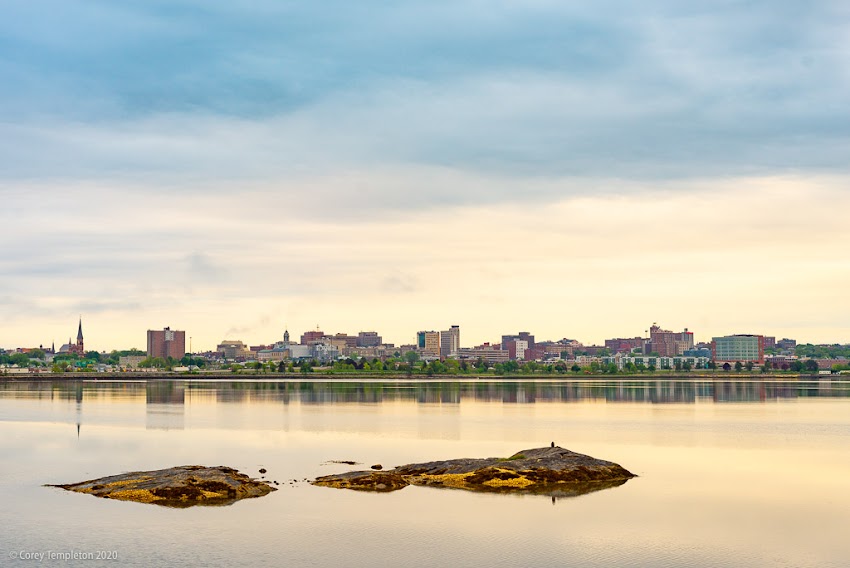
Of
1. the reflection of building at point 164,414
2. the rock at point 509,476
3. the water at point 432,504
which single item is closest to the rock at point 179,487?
the water at point 432,504

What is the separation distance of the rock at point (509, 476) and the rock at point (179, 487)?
16.3ft

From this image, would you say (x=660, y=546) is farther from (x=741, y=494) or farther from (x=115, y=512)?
(x=115, y=512)

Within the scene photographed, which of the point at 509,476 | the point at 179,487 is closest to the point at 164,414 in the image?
the point at 179,487

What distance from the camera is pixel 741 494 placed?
5222 centimetres

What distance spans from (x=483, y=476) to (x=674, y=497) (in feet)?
34.5

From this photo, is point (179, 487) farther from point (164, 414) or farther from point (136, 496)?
point (164, 414)

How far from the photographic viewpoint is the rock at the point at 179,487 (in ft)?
157

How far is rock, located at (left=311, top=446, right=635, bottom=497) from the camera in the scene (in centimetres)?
5303

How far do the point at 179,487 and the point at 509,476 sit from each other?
709 inches

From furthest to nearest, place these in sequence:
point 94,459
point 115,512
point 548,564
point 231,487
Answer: point 94,459, point 231,487, point 115,512, point 548,564

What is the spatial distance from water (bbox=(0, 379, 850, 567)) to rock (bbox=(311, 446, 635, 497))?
1.61 metres

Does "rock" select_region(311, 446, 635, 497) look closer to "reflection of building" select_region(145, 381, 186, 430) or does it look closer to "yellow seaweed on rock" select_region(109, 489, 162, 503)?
"yellow seaweed on rock" select_region(109, 489, 162, 503)

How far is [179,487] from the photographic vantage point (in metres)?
48.8

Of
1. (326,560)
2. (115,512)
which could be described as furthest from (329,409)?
(326,560)
